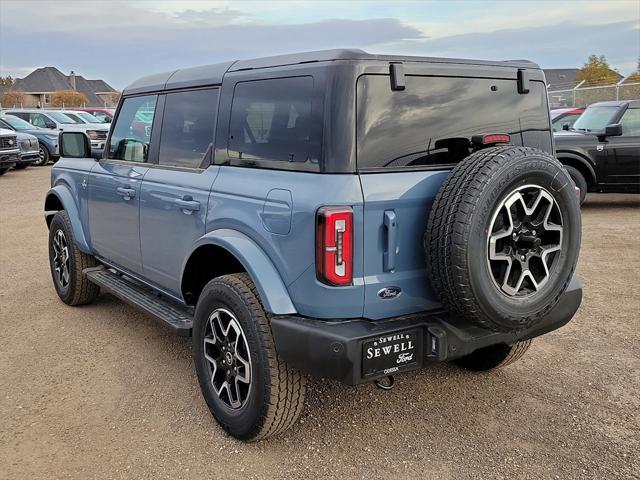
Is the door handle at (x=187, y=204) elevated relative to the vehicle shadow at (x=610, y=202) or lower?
elevated

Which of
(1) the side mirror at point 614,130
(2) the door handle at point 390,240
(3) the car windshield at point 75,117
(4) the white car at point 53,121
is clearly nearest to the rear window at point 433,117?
(2) the door handle at point 390,240

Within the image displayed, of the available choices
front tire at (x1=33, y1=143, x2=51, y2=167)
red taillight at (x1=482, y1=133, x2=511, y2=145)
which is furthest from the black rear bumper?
front tire at (x1=33, y1=143, x2=51, y2=167)

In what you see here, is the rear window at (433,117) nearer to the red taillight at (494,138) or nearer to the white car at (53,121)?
the red taillight at (494,138)

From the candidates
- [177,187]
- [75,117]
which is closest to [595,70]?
[75,117]

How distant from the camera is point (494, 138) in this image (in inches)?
127

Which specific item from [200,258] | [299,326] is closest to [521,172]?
[299,326]

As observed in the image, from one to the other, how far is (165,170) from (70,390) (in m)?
1.52

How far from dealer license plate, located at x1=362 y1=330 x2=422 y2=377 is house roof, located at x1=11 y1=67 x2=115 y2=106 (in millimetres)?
82471

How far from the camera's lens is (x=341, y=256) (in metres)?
2.79

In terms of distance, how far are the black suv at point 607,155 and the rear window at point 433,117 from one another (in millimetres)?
6875

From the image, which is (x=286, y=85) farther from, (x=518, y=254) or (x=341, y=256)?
(x=518, y=254)

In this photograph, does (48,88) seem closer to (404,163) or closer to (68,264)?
(68,264)

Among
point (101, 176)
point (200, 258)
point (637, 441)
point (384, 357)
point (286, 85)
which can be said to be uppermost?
point (286, 85)

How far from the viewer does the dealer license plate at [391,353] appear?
2789 millimetres
